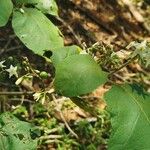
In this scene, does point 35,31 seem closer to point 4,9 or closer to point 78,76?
point 4,9

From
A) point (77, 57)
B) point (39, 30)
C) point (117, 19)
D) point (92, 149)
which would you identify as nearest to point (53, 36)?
point (39, 30)

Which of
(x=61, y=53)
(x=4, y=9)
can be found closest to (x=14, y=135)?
(x=61, y=53)

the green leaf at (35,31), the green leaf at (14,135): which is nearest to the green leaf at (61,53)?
the green leaf at (35,31)

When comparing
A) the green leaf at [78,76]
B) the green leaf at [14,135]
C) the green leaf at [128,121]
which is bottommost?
the green leaf at [14,135]

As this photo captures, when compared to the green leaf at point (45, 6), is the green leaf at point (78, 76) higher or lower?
higher

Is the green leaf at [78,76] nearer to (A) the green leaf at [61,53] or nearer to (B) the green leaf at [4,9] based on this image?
(A) the green leaf at [61,53]

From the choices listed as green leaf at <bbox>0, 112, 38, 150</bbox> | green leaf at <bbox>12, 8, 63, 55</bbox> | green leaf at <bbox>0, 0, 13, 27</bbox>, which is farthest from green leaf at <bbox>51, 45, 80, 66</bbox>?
green leaf at <bbox>0, 112, 38, 150</bbox>

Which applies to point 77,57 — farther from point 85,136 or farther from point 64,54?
point 85,136
